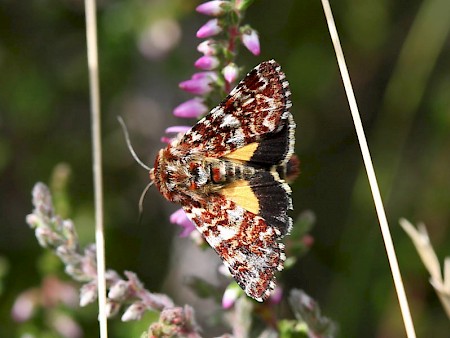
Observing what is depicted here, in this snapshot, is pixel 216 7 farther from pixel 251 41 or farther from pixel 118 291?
pixel 118 291

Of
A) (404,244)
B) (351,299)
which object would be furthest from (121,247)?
(404,244)

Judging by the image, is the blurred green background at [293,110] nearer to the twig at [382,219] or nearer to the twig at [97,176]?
the twig at [97,176]

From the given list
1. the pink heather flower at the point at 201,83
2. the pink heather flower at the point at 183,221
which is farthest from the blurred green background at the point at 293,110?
the pink heather flower at the point at 201,83

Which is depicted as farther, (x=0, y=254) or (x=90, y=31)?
(x=0, y=254)

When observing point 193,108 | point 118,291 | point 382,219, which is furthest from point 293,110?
point 118,291

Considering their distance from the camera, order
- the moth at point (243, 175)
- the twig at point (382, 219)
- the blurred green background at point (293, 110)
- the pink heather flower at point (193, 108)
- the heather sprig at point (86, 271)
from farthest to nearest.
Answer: the blurred green background at point (293, 110) < the pink heather flower at point (193, 108) < the heather sprig at point (86, 271) < the moth at point (243, 175) < the twig at point (382, 219)

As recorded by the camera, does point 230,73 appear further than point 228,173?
No

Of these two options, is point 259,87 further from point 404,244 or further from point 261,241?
point 404,244
